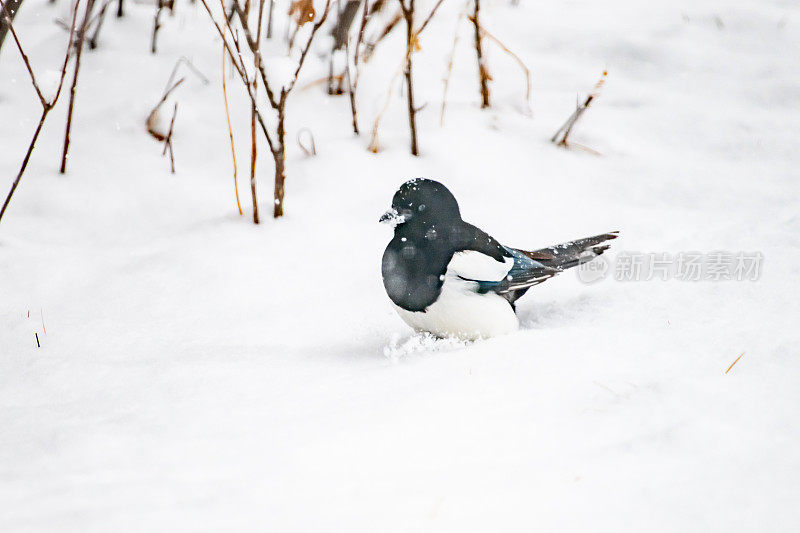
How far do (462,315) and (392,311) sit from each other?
47 centimetres

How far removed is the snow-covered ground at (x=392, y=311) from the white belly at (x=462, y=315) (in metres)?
0.06

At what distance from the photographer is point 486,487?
4.20ft

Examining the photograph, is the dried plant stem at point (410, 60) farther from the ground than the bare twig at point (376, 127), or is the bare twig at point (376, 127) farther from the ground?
the dried plant stem at point (410, 60)

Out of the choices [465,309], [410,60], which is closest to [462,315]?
[465,309]

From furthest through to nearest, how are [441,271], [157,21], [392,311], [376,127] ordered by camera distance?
[157,21] < [376,127] < [392,311] < [441,271]

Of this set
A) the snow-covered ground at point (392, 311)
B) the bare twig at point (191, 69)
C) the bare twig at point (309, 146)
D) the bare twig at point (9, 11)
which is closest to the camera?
the snow-covered ground at point (392, 311)

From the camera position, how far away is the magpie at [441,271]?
6.84 feet

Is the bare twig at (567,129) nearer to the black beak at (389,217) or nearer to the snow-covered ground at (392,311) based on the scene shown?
the snow-covered ground at (392,311)

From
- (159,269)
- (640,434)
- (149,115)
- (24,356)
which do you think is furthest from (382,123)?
(640,434)

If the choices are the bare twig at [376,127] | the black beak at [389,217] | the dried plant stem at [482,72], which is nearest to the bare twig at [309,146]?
the bare twig at [376,127]

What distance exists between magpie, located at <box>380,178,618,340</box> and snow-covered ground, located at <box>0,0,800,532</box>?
0.10 meters

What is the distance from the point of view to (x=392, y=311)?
2.51 meters

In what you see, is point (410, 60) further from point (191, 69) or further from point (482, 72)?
point (191, 69)

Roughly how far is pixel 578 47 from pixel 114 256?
9.88ft
